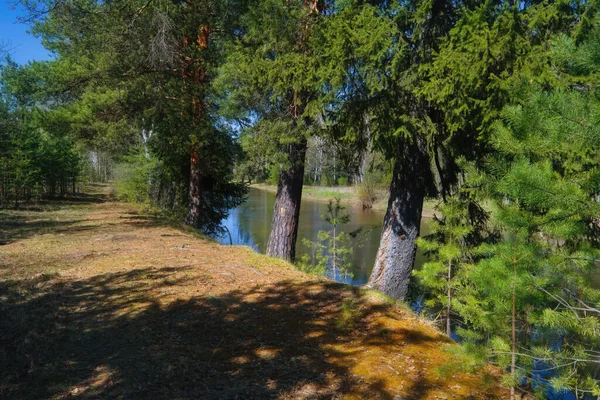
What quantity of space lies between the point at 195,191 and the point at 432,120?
730 cm

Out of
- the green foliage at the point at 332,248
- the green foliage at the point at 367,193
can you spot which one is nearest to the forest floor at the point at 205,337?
the green foliage at the point at 332,248

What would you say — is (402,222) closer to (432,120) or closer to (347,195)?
(432,120)

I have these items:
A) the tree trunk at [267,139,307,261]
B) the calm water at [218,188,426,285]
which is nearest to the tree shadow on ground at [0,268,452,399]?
the tree trunk at [267,139,307,261]

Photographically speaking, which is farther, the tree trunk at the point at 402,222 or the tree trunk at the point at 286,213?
the tree trunk at the point at 286,213

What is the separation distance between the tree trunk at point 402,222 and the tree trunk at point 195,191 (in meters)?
5.59

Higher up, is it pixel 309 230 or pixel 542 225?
pixel 542 225

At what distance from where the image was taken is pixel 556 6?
4.71 m

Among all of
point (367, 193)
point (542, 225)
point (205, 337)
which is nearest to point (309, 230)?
point (367, 193)

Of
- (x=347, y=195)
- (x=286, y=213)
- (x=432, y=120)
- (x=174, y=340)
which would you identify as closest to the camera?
(x=174, y=340)

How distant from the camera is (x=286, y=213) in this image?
A: 802 cm

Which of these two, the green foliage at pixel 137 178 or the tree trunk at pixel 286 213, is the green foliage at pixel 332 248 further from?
the green foliage at pixel 137 178

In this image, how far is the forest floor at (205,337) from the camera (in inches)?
110

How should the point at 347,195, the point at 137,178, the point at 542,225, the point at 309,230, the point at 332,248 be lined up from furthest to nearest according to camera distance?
the point at 347,195 < the point at 309,230 < the point at 137,178 < the point at 332,248 < the point at 542,225

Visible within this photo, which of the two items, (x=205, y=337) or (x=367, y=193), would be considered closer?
(x=205, y=337)
